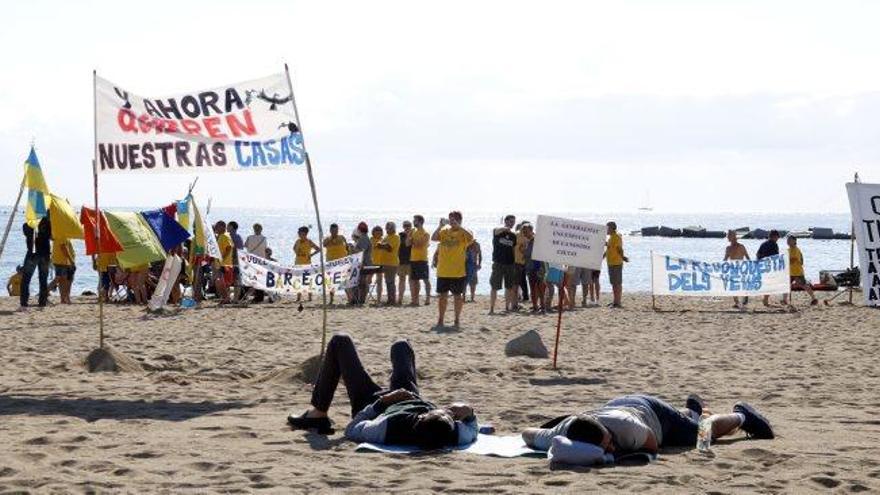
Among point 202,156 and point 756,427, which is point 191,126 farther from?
point 756,427

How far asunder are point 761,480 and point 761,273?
59.9 ft

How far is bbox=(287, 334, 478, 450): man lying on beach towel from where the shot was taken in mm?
8344

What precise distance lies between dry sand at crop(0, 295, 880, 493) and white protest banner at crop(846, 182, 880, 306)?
3.32 ft

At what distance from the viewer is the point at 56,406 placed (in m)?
10.2

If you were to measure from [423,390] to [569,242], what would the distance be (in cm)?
325

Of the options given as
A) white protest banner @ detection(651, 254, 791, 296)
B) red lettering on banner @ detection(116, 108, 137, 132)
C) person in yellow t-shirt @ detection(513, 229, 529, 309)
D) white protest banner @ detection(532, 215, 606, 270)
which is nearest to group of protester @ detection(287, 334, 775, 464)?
red lettering on banner @ detection(116, 108, 137, 132)

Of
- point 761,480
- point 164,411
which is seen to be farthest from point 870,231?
point 164,411

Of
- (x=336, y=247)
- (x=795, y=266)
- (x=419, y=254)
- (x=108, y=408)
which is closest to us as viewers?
(x=108, y=408)

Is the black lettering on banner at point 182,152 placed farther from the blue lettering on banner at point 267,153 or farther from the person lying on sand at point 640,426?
the person lying on sand at point 640,426

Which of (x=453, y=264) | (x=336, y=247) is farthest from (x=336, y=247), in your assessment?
(x=453, y=264)

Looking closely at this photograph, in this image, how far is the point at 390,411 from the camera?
339 inches

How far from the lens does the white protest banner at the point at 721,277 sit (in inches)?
986

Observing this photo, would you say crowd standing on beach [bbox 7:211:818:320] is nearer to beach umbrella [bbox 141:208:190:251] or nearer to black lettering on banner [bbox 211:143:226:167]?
beach umbrella [bbox 141:208:190:251]

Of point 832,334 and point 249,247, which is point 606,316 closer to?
point 832,334
